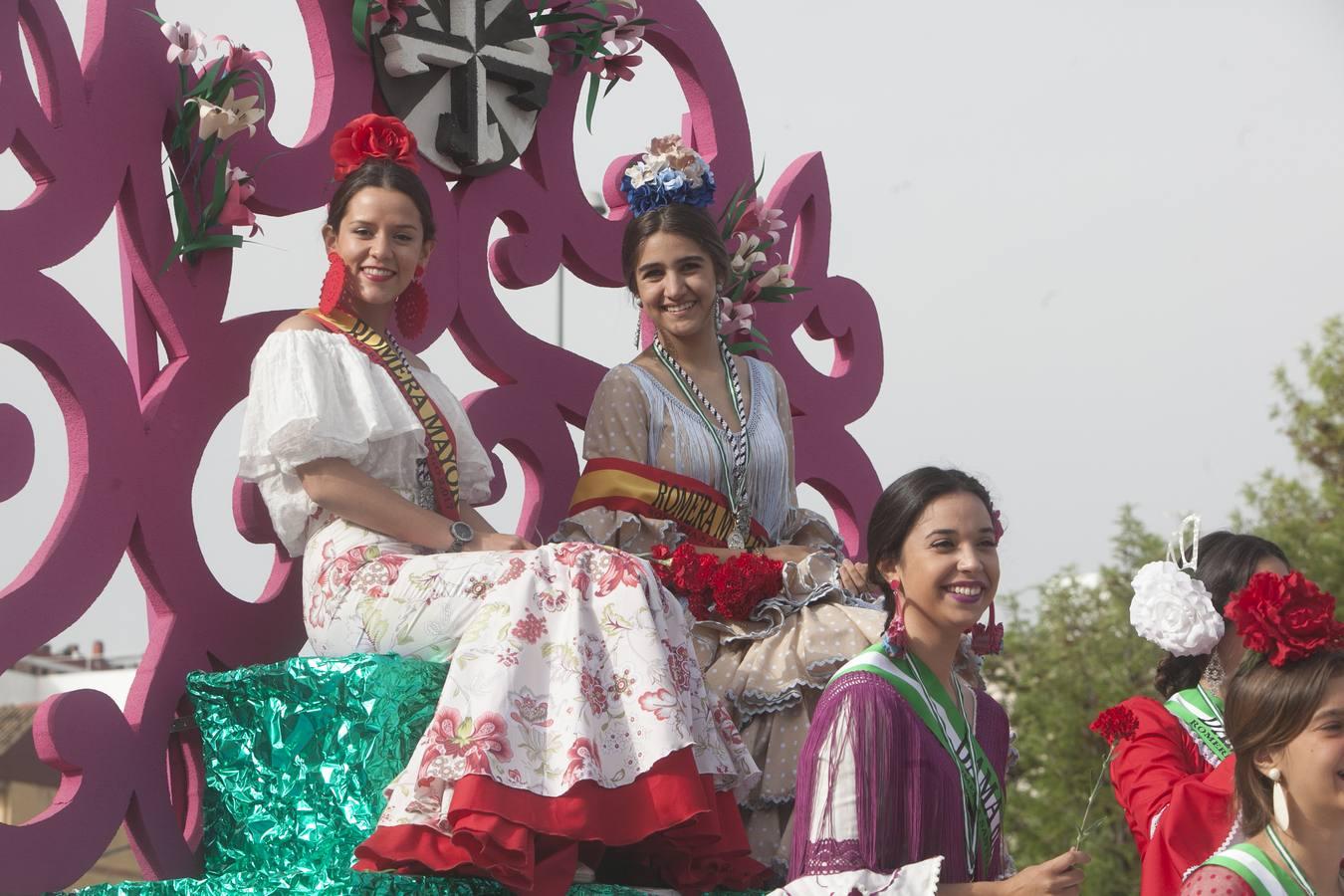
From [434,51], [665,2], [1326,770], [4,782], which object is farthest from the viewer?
[4,782]

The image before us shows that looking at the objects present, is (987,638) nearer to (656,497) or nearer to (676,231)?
(656,497)

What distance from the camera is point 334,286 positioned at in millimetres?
4070

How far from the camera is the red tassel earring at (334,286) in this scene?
4.06 metres

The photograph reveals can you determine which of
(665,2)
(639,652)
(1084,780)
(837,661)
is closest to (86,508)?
(639,652)

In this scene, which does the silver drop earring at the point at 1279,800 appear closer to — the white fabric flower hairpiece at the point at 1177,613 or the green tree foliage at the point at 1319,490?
the white fabric flower hairpiece at the point at 1177,613

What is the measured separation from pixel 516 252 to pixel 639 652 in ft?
5.68

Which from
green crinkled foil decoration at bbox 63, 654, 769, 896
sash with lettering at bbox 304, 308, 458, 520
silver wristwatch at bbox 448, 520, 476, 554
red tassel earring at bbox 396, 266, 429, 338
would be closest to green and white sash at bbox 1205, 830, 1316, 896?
green crinkled foil decoration at bbox 63, 654, 769, 896

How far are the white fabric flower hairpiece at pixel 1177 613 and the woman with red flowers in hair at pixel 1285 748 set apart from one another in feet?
2.38

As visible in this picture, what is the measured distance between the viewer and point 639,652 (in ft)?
11.4

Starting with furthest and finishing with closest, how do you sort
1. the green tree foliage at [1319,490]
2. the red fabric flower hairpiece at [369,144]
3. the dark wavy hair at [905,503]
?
the green tree foliage at [1319,490] → the red fabric flower hairpiece at [369,144] → the dark wavy hair at [905,503]

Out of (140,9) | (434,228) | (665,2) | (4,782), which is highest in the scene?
(665,2)

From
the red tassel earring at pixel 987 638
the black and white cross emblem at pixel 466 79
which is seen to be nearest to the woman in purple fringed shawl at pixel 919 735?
the red tassel earring at pixel 987 638

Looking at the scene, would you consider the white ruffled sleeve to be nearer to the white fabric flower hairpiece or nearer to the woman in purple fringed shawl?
the woman in purple fringed shawl

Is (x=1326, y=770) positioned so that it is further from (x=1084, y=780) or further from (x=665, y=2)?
(x=1084, y=780)
